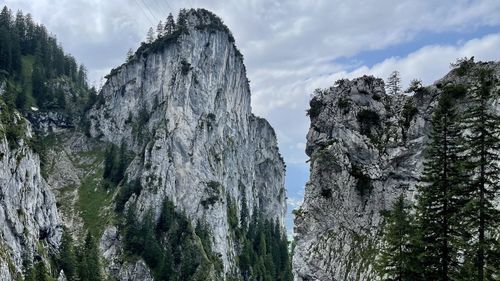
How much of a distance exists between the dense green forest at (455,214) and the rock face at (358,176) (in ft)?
43.7

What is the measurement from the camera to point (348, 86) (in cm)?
5612

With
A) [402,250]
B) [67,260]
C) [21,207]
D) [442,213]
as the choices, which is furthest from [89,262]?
A: [442,213]

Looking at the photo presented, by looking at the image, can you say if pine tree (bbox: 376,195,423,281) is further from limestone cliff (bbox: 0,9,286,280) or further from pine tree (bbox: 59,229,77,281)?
limestone cliff (bbox: 0,9,286,280)

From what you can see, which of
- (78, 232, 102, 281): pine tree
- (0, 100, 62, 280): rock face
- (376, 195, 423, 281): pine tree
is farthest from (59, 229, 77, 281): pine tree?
(376, 195, 423, 281): pine tree

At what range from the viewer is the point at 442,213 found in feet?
98.7

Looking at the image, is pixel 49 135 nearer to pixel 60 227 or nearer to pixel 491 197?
pixel 60 227

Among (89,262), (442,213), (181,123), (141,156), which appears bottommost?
(89,262)

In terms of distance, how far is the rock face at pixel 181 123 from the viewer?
531ft

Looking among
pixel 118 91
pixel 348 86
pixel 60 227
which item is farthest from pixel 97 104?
pixel 348 86

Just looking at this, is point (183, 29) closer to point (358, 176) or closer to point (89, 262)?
point (89, 262)

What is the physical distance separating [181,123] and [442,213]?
14825 centimetres

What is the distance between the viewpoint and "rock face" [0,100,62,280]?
101938 mm

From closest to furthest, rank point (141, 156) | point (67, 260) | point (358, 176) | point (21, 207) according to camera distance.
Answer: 1. point (358, 176)
2. point (67, 260)
3. point (21, 207)
4. point (141, 156)

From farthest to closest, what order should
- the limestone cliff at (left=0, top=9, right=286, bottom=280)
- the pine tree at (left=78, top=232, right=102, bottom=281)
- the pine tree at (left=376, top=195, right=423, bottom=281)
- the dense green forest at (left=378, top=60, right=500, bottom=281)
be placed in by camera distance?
the limestone cliff at (left=0, top=9, right=286, bottom=280) < the pine tree at (left=78, top=232, right=102, bottom=281) < the pine tree at (left=376, top=195, right=423, bottom=281) < the dense green forest at (left=378, top=60, right=500, bottom=281)
